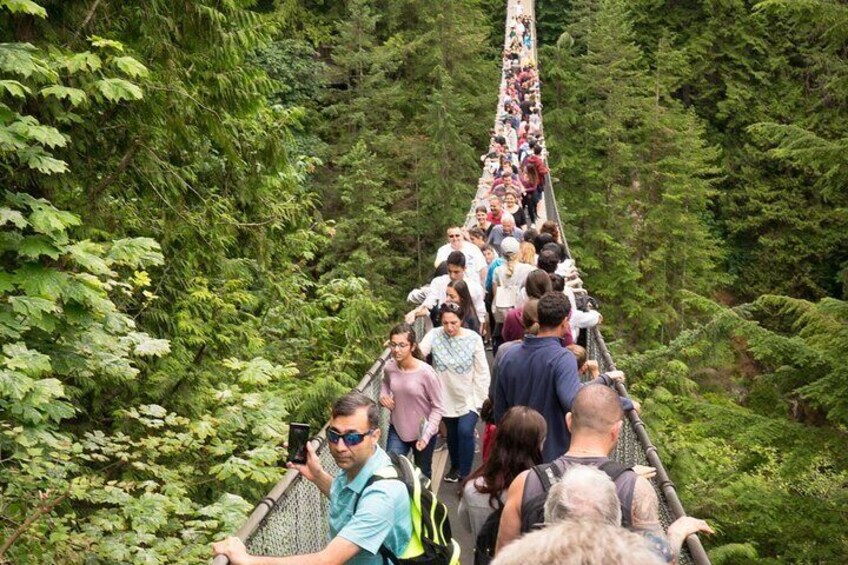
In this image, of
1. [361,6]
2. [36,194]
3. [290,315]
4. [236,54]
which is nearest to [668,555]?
[36,194]

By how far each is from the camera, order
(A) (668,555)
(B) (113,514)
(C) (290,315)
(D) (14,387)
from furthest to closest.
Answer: (C) (290,315), (B) (113,514), (D) (14,387), (A) (668,555)

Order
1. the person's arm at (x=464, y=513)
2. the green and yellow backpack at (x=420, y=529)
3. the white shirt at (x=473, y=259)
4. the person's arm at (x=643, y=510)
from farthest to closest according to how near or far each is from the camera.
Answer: the white shirt at (x=473, y=259)
the person's arm at (x=464, y=513)
the green and yellow backpack at (x=420, y=529)
the person's arm at (x=643, y=510)

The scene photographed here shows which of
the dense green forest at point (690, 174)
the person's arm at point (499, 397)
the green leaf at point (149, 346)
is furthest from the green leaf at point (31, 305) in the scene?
the dense green forest at point (690, 174)

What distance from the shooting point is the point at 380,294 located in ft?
80.5

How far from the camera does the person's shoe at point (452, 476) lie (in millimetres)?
6461

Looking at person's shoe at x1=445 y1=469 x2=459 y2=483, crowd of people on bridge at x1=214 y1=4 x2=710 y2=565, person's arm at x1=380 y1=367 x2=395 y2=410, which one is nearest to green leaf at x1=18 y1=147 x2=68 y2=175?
crowd of people on bridge at x1=214 y1=4 x2=710 y2=565

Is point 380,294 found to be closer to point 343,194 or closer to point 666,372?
point 343,194

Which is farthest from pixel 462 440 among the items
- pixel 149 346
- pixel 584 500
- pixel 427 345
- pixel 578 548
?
pixel 578 548

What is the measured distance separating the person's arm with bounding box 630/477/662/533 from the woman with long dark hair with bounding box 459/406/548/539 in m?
0.70

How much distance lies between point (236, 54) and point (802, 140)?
16.4ft

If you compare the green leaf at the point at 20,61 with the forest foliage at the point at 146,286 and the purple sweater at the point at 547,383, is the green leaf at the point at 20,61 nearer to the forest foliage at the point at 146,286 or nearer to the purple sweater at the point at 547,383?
the forest foliage at the point at 146,286

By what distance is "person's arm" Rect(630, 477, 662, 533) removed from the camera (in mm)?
2941

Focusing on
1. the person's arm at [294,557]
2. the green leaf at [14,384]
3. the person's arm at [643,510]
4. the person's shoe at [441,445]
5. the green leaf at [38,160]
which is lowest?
the person's shoe at [441,445]

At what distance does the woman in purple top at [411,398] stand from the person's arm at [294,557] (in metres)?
2.58
